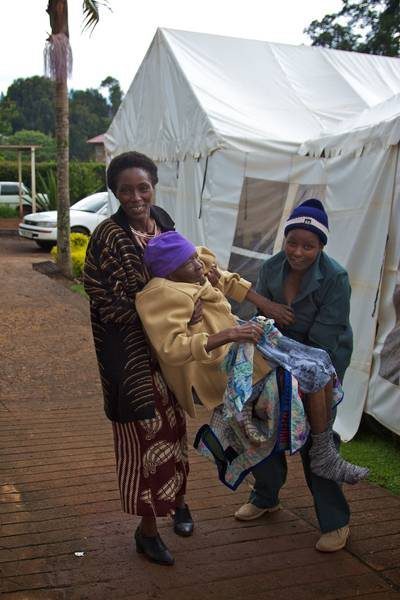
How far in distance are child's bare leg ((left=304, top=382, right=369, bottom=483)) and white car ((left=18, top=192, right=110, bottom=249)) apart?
46.2 ft

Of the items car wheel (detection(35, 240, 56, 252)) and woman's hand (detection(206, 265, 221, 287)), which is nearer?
woman's hand (detection(206, 265, 221, 287))

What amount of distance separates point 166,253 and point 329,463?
49.3 inches

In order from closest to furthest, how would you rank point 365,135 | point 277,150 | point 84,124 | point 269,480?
point 269,480
point 365,135
point 277,150
point 84,124

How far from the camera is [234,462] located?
317 centimetres

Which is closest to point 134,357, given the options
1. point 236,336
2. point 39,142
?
point 236,336

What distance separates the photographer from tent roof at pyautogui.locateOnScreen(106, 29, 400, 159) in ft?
24.7

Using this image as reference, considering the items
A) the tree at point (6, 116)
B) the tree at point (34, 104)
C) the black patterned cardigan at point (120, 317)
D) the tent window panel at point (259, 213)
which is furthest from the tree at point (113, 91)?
the black patterned cardigan at point (120, 317)

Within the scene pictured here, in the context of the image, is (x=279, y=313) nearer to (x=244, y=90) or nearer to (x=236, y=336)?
(x=236, y=336)

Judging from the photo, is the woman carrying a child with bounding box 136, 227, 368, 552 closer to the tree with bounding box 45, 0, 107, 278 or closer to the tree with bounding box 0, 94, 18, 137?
the tree with bounding box 45, 0, 107, 278

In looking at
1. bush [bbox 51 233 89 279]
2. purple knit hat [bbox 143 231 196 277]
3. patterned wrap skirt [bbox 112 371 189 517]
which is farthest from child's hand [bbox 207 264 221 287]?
bush [bbox 51 233 89 279]

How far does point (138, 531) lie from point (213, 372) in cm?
89

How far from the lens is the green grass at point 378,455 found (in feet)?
14.2

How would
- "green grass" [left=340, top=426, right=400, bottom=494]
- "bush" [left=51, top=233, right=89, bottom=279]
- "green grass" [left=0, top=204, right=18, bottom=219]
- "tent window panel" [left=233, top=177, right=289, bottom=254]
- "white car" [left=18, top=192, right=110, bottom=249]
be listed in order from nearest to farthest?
"green grass" [left=340, top=426, right=400, bottom=494], "tent window panel" [left=233, top=177, right=289, bottom=254], "bush" [left=51, top=233, right=89, bottom=279], "white car" [left=18, top=192, right=110, bottom=249], "green grass" [left=0, top=204, right=18, bottom=219]

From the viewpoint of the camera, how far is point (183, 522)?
345 centimetres
